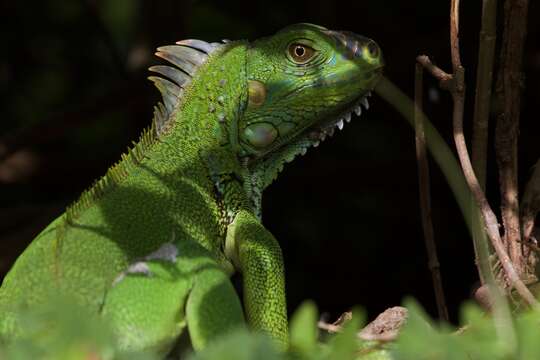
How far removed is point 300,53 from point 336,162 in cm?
305

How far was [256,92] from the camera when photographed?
12.3 feet

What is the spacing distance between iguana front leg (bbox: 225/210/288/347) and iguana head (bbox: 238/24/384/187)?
15.7 inches

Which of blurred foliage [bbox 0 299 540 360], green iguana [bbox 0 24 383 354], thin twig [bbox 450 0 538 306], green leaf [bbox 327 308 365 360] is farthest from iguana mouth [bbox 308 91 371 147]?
green leaf [bbox 327 308 365 360]

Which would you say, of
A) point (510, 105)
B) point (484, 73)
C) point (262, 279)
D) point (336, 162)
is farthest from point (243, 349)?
point (336, 162)

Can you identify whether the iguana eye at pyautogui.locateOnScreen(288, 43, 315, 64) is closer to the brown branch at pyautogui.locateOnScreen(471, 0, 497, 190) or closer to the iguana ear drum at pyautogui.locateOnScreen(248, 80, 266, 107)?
the iguana ear drum at pyautogui.locateOnScreen(248, 80, 266, 107)

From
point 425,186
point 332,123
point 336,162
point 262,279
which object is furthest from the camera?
point 336,162

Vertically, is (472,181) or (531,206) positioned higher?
(472,181)

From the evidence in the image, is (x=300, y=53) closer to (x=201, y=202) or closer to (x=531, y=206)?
(x=201, y=202)

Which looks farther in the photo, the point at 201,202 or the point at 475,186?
the point at 201,202

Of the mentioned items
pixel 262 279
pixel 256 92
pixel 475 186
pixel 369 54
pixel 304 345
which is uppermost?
pixel 369 54

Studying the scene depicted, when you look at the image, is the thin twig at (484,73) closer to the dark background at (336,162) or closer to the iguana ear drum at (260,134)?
the iguana ear drum at (260,134)

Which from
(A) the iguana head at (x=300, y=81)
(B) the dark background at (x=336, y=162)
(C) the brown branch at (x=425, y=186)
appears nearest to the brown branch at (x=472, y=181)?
(C) the brown branch at (x=425, y=186)

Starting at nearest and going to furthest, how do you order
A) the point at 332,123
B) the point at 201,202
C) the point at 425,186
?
the point at 201,202 → the point at 425,186 → the point at 332,123

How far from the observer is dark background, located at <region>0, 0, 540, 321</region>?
633 cm
